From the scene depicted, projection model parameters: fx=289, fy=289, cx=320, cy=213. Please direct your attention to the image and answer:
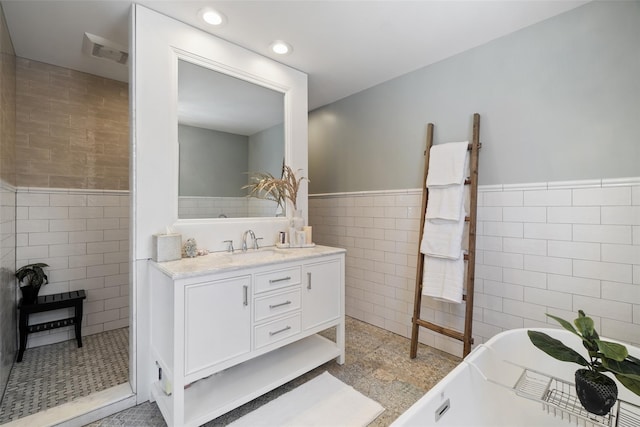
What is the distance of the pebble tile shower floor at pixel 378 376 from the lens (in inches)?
67.7

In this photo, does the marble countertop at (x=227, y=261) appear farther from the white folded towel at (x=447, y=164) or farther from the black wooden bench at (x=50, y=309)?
the black wooden bench at (x=50, y=309)

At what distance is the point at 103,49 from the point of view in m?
2.28

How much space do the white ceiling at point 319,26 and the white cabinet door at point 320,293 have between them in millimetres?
1714

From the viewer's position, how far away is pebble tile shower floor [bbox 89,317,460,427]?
1721 mm

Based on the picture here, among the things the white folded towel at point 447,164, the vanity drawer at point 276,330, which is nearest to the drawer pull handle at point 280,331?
the vanity drawer at point 276,330

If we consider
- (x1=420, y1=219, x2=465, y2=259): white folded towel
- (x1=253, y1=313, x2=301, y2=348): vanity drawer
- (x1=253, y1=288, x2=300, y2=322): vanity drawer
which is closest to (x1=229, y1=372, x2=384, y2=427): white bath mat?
(x1=253, y1=313, x2=301, y2=348): vanity drawer

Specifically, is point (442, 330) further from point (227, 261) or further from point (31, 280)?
Answer: point (31, 280)

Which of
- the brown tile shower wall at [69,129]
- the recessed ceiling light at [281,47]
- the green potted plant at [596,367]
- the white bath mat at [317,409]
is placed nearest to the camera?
the green potted plant at [596,367]

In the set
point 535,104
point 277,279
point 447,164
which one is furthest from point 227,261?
point 535,104

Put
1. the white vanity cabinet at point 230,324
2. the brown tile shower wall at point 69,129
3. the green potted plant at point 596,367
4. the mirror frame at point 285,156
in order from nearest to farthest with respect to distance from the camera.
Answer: the green potted plant at point 596,367
the white vanity cabinet at point 230,324
the mirror frame at point 285,156
the brown tile shower wall at point 69,129

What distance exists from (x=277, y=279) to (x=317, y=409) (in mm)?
833

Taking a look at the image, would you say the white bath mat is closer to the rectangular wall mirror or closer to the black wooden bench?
the rectangular wall mirror

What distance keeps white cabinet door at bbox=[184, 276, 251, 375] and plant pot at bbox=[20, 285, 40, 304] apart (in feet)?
5.85

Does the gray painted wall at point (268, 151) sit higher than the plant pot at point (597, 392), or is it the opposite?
the gray painted wall at point (268, 151)
